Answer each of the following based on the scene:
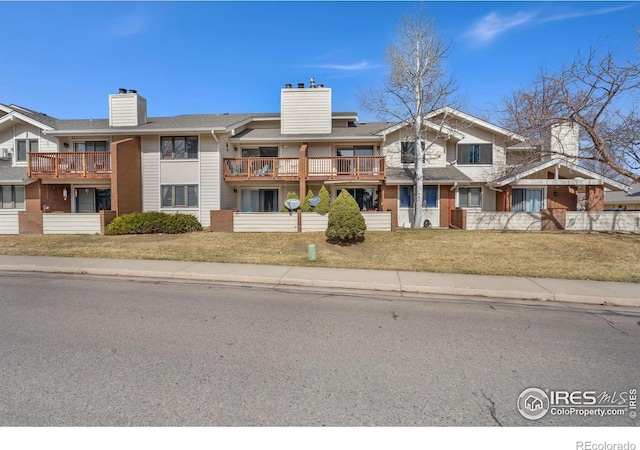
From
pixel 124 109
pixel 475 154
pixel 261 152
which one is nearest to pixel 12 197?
pixel 124 109

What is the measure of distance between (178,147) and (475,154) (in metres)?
18.3

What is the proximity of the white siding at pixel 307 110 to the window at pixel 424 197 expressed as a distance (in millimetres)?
6362


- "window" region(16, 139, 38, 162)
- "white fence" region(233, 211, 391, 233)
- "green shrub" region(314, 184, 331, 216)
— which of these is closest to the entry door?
"window" region(16, 139, 38, 162)

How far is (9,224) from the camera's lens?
52.1 ft

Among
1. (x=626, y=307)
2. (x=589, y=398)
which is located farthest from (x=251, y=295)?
(x=626, y=307)

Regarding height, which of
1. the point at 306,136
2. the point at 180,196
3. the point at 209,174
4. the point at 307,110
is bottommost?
the point at 180,196

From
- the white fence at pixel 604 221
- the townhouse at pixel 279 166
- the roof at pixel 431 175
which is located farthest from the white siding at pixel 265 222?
the white fence at pixel 604 221

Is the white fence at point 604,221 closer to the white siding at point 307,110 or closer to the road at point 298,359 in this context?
the road at point 298,359

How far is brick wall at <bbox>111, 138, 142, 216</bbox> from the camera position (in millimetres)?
17047

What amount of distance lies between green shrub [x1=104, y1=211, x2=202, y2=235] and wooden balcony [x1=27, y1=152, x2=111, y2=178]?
4.80 meters

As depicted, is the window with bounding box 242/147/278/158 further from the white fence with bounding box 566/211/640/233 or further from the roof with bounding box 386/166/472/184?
the white fence with bounding box 566/211/640/233

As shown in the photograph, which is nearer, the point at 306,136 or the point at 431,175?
the point at 431,175

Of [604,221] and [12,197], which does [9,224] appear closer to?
[12,197]
